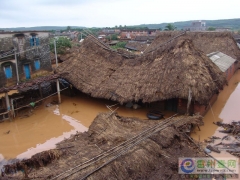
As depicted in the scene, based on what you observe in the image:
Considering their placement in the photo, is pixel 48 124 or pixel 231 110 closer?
pixel 48 124

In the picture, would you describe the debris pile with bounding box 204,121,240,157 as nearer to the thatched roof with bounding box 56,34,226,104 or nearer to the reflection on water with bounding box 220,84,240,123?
the reflection on water with bounding box 220,84,240,123

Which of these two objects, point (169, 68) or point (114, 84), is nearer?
point (169, 68)

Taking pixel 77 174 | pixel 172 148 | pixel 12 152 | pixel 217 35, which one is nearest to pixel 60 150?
pixel 77 174

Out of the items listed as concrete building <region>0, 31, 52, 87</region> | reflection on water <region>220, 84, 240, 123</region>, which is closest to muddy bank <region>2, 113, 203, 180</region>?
reflection on water <region>220, 84, 240, 123</region>

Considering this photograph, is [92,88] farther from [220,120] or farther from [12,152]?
[220,120]

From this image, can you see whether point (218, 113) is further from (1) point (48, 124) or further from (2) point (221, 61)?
(1) point (48, 124)

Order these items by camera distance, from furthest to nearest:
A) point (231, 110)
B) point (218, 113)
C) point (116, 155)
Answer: point (231, 110) < point (218, 113) < point (116, 155)

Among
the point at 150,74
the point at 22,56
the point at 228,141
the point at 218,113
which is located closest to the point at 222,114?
the point at 218,113
